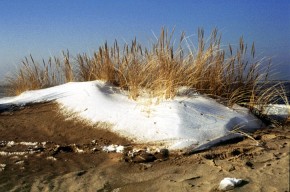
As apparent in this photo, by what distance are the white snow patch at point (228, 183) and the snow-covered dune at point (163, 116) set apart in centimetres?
88

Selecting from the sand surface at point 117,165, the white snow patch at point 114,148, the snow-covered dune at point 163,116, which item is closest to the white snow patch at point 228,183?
the sand surface at point 117,165

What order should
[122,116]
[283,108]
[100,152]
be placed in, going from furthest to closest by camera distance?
[283,108] < [122,116] < [100,152]

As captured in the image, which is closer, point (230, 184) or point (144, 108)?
point (230, 184)

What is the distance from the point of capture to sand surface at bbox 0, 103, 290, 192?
222 centimetres

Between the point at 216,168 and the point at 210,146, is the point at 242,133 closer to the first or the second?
the point at 210,146

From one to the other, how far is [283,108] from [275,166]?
2316mm

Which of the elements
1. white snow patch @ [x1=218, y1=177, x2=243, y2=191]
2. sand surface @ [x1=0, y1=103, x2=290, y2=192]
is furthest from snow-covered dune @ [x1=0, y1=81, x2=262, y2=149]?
white snow patch @ [x1=218, y1=177, x2=243, y2=191]

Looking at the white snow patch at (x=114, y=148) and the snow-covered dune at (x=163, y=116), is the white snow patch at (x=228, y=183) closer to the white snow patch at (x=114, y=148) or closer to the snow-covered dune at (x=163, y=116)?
the snow-covered dune at (x=163, y=116)

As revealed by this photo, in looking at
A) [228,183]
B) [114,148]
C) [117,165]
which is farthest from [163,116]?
[228,183]

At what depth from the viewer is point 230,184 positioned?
78.8 inches

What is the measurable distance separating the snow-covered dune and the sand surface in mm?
144

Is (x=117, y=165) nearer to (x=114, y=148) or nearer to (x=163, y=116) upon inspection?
(x=114, y=148)

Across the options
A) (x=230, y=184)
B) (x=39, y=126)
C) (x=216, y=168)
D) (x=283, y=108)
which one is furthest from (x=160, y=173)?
(x=283, y=108)

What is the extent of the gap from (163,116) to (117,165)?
2.44 feet
